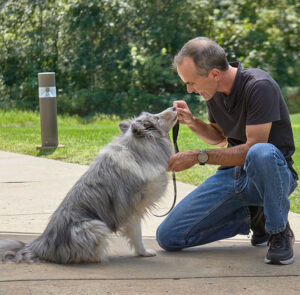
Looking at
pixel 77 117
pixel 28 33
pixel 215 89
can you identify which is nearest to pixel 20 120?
pixel 77 117

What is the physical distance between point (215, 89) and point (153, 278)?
1.64 m

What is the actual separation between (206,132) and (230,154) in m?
0.74

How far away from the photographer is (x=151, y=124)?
4477 millimetres

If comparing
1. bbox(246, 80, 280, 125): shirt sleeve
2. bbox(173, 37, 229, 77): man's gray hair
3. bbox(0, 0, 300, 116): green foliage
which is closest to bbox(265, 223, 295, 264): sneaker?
bbox(246, 80, 280, 125): shirt sleeve

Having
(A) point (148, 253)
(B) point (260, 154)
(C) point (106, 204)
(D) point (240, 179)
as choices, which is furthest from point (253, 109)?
(A) point (148, 253)

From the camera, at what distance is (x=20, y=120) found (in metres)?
14.3

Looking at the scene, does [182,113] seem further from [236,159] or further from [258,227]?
[258,227]

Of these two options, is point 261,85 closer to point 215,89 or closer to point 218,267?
point 215,89

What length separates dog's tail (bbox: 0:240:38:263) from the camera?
4.04m

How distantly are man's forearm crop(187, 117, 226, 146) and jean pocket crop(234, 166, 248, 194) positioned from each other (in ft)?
1.78

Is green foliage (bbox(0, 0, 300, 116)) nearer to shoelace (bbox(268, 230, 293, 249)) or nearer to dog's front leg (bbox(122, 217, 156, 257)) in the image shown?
dog's front leg (bbox(122, 217, 156, 257))

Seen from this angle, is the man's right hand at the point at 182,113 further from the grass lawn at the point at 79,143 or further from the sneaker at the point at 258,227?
the grass lawn at the point at 79,143

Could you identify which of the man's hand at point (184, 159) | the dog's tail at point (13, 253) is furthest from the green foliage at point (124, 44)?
the dog's tail at point (13, 253)

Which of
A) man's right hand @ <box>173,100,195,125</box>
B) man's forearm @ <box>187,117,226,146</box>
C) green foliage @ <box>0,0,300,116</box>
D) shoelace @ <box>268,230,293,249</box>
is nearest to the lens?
shoelace @ <box>268,230,293,249</box>
